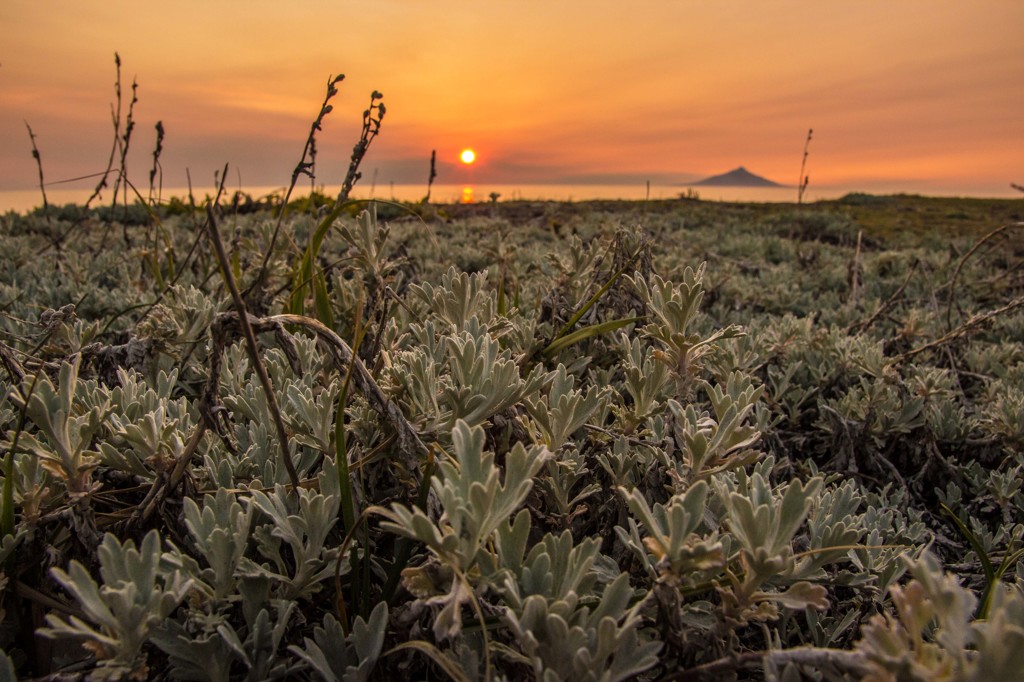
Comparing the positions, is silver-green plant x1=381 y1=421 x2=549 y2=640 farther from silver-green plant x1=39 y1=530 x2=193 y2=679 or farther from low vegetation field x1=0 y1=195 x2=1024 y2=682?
silver-green plant x1=39 y1=530 x2=193 y2=679

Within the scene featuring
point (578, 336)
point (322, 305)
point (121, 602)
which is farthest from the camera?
point (322, 305)

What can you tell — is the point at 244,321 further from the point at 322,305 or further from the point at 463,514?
the point at 322,305

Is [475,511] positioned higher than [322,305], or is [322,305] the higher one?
[322,305]

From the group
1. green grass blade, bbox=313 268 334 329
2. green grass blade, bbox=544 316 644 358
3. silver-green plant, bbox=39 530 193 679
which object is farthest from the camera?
green grass blade, bbox=313 268 334 329

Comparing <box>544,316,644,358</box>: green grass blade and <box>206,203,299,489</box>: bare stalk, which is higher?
<box>206,203,299,489</box>: bare stalk

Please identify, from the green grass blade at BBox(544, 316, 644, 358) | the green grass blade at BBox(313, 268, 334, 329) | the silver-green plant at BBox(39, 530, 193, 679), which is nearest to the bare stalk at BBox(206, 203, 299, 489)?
the silver-green plant at BBox(39, 530, 193, 679)

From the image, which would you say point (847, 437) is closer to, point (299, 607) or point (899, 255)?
point (299, 607)

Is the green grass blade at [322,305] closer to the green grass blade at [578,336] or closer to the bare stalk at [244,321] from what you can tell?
the green grass blade at [578,336]

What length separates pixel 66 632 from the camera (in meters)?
1.14

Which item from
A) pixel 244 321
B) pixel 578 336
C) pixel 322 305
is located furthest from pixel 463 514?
pixel 322 305

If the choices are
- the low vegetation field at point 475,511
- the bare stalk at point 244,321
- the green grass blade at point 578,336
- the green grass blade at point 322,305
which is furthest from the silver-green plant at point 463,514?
the green grass blade at point 322,305

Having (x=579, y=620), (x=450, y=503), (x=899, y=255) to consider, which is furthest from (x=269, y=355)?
(x=899, y=255)

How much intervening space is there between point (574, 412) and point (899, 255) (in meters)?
6.23

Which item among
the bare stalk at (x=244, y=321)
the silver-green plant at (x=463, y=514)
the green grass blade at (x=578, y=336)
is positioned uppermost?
the bare stalk at (x=244, y=321)
